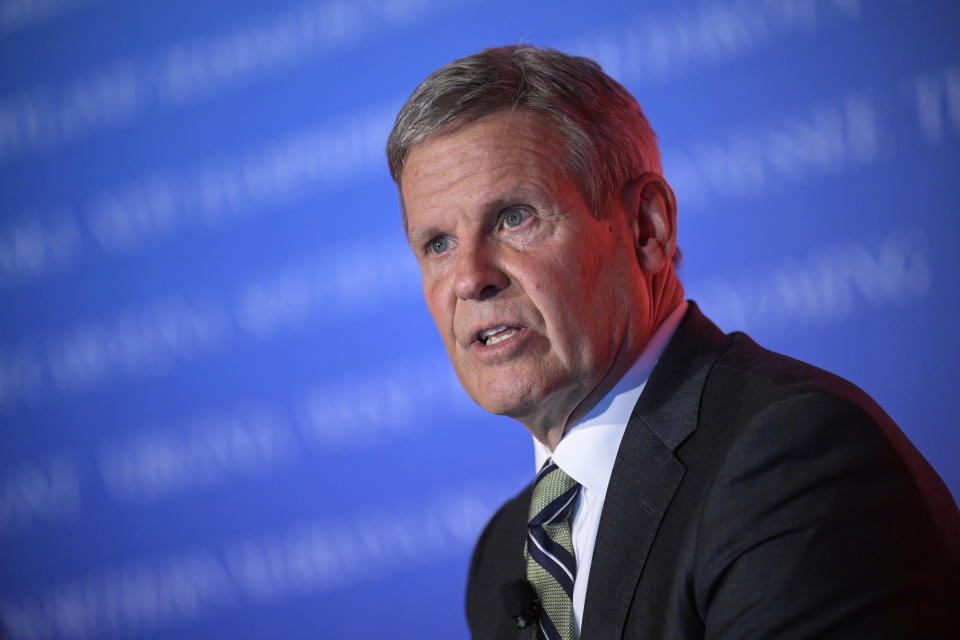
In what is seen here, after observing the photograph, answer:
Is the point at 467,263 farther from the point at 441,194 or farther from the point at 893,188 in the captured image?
the point at 893,188

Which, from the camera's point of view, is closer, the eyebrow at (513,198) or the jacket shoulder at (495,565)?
the eyebrow at (513,198)

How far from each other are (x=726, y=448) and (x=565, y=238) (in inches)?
19.8

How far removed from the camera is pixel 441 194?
1.65 metres

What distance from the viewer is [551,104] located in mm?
1646

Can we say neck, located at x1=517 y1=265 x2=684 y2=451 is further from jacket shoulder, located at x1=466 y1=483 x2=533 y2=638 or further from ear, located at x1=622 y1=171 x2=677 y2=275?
jacket shoulder, located at x1=466 y1=483 x2=533 y2=638

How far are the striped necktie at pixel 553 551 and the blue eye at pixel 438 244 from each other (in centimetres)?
49

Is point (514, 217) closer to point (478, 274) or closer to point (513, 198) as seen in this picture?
point (513, 198)

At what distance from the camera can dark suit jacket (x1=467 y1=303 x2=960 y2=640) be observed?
111 centimetres

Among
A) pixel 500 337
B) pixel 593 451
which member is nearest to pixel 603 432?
pixel 593 451

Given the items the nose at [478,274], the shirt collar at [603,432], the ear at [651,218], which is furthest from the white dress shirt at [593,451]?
the nose at [478,274]

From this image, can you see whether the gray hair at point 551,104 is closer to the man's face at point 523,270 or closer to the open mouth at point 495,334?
the man's face at point 523,270

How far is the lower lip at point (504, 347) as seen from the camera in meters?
1.58

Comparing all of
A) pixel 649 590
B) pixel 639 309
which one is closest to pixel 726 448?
pixel 649 590

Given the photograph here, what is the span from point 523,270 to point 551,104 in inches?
13.5
